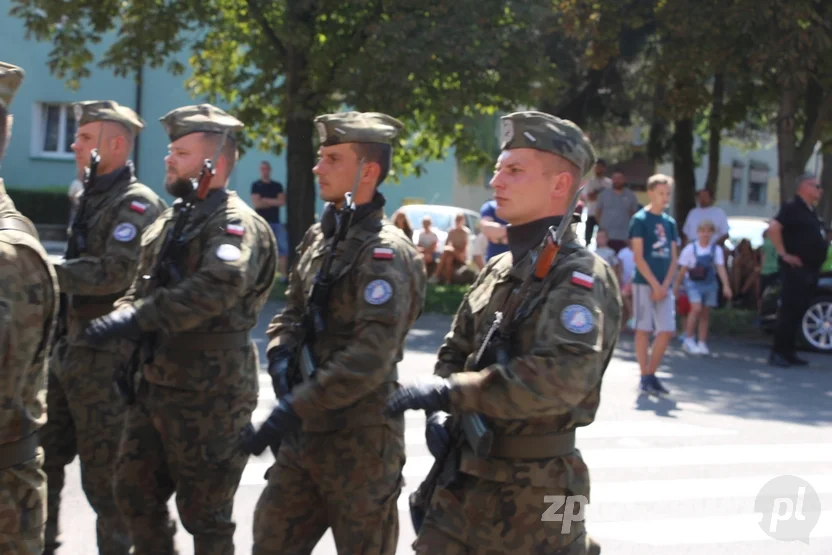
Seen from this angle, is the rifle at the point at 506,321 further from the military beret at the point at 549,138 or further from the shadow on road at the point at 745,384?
the shadow on road at the point at 745,384

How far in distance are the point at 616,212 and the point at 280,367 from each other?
40.0ft

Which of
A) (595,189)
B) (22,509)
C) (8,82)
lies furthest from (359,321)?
(595,189)

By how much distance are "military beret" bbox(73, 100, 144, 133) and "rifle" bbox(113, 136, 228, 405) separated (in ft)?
3.48

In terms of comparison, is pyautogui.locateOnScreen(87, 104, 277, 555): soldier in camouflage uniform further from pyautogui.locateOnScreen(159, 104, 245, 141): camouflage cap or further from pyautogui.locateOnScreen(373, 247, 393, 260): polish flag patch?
pyautogui.locateOnScreen(373, 247, 393, 260): polish flag patch

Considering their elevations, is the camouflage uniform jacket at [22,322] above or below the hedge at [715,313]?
above

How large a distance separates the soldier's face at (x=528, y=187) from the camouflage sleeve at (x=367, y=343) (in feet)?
2.43

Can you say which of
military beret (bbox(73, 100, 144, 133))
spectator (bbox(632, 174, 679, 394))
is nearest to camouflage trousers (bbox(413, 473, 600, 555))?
military beret (bbox(73, 100, 144, 133))

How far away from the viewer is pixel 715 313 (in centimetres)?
1705

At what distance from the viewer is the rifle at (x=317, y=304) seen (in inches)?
161

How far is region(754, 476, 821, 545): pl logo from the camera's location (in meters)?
6.27

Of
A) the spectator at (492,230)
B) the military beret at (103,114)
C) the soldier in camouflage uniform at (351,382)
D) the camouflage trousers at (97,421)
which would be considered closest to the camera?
the soldier in camouflage uniform at (351,382)

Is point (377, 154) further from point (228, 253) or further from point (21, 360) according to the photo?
point (21, 360)

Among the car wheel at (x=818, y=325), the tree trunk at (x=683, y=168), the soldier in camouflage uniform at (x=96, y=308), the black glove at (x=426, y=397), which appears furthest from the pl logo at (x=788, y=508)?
the tree trunk at (x=683, y=168)

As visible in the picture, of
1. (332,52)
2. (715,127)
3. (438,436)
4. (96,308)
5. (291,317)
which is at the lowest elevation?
(438,436)
